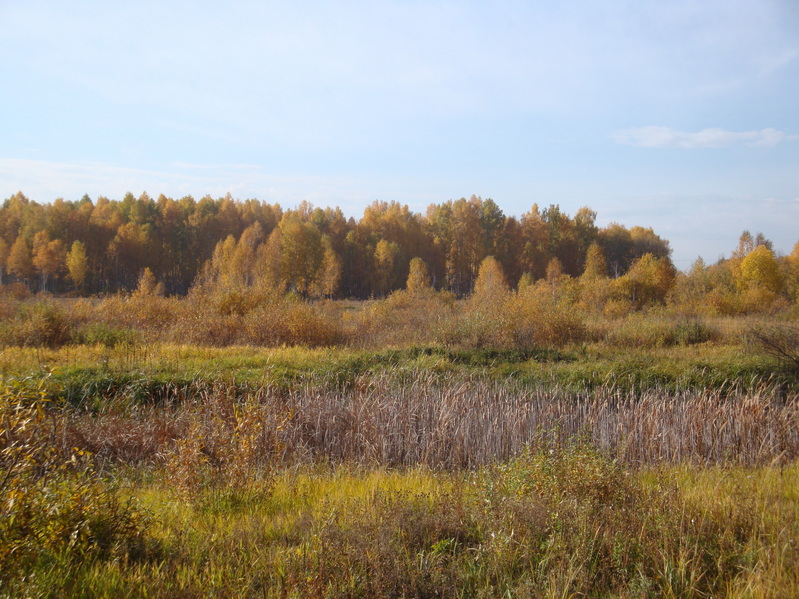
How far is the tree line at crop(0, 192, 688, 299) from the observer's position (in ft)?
177

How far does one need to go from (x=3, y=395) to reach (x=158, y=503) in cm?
186

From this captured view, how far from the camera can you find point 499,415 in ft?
29.9

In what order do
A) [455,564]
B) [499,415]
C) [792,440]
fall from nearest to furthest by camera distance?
[455,564]
[792,440]
[499,415]

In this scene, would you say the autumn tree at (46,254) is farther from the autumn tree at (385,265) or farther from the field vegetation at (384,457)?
the field vegetation at (384,457)

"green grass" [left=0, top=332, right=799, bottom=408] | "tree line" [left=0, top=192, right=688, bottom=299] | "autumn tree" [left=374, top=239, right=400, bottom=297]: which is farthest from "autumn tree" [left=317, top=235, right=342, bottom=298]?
"green grass" [left=0, top=332, right=799, bottom=408]

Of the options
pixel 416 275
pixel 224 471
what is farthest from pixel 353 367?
pixel 416 275

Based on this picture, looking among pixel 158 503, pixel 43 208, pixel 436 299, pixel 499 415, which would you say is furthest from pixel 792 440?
pixel 43 208

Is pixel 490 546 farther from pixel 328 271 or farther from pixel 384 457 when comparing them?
pixel 328 271

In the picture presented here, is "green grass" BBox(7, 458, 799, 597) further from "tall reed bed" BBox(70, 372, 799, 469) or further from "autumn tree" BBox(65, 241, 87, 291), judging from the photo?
"autumn tree" BBox(65, 241, 87, 291)

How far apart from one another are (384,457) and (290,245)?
47.9m

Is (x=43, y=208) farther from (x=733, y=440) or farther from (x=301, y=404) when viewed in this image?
(x=733, y=440)

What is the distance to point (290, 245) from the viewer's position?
177 ft

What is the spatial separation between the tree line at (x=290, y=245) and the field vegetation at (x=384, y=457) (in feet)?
98.7

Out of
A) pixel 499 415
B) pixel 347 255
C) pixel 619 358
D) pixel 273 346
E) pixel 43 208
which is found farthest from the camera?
pixel 347 255
